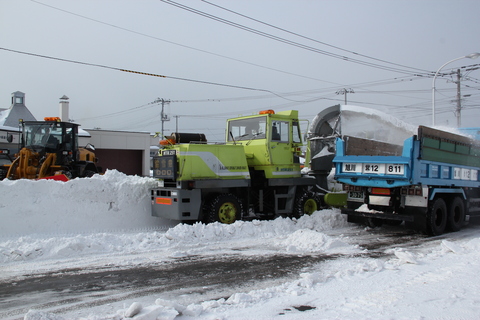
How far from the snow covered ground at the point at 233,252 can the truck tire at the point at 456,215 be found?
0.84 ft

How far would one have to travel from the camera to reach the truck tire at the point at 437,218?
9719 millimetres

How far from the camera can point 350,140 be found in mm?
10773

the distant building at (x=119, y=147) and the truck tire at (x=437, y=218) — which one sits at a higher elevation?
the distant building at (x=119, y=147)

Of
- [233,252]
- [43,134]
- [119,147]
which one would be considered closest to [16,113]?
[119,147]

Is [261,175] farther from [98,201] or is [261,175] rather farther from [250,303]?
[250,303]

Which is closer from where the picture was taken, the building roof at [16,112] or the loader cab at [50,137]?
the loader cab at [50,137]

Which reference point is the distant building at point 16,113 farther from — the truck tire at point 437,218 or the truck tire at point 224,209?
the truck tire at point 437,218

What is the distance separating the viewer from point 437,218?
33.5 feet

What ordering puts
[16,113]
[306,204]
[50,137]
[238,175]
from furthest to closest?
[16,113] → [50,137] → [306,204] → [238,175]

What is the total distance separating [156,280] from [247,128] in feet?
21.3

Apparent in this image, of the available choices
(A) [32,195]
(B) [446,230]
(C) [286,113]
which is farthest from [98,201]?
(B) [446,230]

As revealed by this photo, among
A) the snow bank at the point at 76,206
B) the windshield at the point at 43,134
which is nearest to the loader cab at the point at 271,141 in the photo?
the snow bank at the point at 76,206

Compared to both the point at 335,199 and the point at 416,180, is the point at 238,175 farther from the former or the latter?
the point at 416,180

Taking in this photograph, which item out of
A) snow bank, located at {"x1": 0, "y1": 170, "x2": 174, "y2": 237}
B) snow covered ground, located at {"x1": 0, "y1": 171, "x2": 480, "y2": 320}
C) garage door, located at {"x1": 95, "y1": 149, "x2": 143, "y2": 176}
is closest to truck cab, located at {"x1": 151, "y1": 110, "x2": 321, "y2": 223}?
snow bank, located at {"x1": 0, "y1": 170, "x2": 174, "y2": 237}
